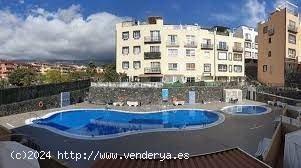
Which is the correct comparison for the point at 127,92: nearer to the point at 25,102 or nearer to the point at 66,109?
the point at 66,109

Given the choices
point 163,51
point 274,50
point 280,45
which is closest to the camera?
point 280,45

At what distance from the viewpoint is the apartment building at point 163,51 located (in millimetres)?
44906

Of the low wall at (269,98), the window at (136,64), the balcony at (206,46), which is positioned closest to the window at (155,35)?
the window at (136,64)

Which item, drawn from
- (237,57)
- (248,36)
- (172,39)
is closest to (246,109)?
(172,39)

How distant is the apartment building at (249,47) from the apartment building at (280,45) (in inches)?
432

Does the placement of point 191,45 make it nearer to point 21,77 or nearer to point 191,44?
point 191,44

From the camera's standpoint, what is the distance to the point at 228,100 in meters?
34.2

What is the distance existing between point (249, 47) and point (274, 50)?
621 inches

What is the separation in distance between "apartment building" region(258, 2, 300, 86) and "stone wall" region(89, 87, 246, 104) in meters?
14.2

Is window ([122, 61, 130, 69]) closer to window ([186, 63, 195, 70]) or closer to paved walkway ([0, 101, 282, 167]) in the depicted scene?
window ([186, 63, 195, 70])

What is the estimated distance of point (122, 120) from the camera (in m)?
24.2

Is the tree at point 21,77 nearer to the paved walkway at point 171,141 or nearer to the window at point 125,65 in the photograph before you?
the window at point 125,65

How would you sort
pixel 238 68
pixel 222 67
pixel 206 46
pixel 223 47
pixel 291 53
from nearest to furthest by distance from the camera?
pixel 291 53 < pixel 206 46 < pixel 223 47 < pixel 222 67 < pixel 238 68

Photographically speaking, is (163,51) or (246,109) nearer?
(246,109)
